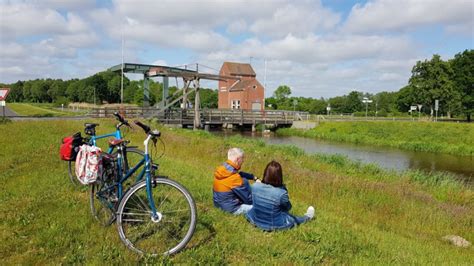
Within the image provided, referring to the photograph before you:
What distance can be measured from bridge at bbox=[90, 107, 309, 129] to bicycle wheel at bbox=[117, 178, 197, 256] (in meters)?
23.9

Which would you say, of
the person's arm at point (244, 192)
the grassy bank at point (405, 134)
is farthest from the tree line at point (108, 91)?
the person's arm at point (244, 192)

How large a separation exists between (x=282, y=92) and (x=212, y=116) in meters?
54.3

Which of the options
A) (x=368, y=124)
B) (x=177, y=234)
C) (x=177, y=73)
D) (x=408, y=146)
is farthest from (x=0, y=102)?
(x=368, y=124)

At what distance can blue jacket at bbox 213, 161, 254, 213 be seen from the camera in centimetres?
526

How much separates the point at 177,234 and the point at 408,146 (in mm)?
29478

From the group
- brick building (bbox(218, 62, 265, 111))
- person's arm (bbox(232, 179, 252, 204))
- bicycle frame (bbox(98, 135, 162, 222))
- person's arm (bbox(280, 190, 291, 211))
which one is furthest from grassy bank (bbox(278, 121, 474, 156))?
bicycle frame (bbox(98, 135, 162, 222))

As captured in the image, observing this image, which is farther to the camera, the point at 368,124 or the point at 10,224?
the point at 368,124

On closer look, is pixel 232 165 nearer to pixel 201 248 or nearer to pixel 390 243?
pixel 201 248

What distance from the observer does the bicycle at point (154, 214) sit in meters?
3.60

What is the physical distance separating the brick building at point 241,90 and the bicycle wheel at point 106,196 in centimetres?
4868

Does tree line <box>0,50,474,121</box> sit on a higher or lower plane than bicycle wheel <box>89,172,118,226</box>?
higher

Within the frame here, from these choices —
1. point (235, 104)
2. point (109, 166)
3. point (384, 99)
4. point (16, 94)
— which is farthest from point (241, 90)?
point (16, 94)

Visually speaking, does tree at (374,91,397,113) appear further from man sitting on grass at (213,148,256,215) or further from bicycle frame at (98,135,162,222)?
bicycle frame at (98,135,162,222)

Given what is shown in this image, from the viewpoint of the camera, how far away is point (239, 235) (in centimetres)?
438
